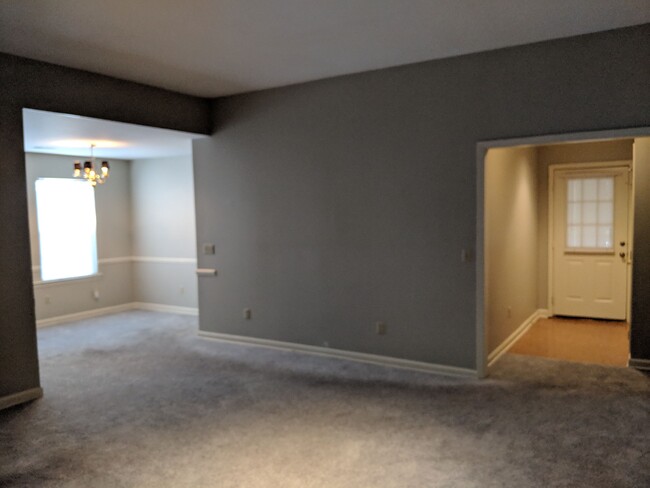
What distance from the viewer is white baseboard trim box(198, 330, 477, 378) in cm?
491

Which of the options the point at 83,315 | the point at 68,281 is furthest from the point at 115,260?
the point at 83,315

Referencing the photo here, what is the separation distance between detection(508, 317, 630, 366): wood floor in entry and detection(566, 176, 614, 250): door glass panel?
3.53ft

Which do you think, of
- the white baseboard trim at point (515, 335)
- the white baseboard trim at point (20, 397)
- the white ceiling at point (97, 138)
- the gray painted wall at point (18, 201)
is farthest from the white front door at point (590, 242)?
the white baseboard trim at point (20, 397)

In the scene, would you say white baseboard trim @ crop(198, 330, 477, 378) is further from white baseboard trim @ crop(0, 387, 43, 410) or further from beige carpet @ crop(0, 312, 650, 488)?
white baseboard trim @ crop(0, 387, 43, 410)

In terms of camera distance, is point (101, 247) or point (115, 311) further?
point (115, 311)

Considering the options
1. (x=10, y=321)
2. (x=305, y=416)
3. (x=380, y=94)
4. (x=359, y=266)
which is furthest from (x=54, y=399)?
(x=380, y=94)

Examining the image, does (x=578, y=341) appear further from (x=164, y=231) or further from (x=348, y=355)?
(x=164, y=231)

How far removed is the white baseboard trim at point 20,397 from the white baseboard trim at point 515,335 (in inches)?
161

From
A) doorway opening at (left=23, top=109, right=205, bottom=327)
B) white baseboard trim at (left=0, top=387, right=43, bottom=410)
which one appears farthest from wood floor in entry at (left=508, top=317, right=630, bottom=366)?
doorway opening at (left=23, top=109, right=205, bottom=327)

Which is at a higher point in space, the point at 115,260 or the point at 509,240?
the point at 509,240

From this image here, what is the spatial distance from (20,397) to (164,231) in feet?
14.4

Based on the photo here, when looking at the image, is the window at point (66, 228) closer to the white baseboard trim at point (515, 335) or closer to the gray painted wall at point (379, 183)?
the gray painted wall at point (379, 183)

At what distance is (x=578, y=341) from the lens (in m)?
5.99

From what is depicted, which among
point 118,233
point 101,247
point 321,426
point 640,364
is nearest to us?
point 321,426
